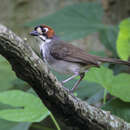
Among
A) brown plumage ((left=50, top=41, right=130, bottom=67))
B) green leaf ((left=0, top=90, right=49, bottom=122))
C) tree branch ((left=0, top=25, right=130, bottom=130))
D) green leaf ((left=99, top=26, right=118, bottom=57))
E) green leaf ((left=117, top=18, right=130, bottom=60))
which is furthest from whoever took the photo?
green leaf ((left=99, top=26, right=118, bottom=57))

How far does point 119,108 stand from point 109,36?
1.57 meters

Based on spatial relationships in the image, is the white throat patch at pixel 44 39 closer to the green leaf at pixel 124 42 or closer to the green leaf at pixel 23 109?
the green leaf at pixel 23 109

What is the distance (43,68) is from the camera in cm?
148

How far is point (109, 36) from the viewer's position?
12.2 feet

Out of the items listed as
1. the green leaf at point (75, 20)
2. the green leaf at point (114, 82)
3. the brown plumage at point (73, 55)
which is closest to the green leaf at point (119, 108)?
the green leaf at point (114, 82)

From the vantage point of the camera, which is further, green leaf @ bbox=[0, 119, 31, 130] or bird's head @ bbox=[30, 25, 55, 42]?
green leaf @ bbox=[0, 119, 31, 130]

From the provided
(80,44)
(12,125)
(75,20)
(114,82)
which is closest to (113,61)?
(114,82)

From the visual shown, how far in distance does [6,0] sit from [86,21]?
2092 mm

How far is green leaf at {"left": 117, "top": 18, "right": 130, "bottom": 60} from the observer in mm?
2578

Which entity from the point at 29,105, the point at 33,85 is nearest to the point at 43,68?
the point at 33,85

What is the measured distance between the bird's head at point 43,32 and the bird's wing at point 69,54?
159 mm

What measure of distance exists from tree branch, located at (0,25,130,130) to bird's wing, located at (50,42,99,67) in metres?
0.41

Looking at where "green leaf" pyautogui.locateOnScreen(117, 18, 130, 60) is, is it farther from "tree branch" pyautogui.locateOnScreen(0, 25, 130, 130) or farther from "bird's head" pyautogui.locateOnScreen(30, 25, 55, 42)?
"tree branch" pyautogui.locateOnScreen(0, 25, 130, 130)

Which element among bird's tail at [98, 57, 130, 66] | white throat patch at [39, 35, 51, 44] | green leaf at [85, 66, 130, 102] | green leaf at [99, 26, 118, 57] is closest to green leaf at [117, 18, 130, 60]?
green leaf at [85, 66, 130, 102]
